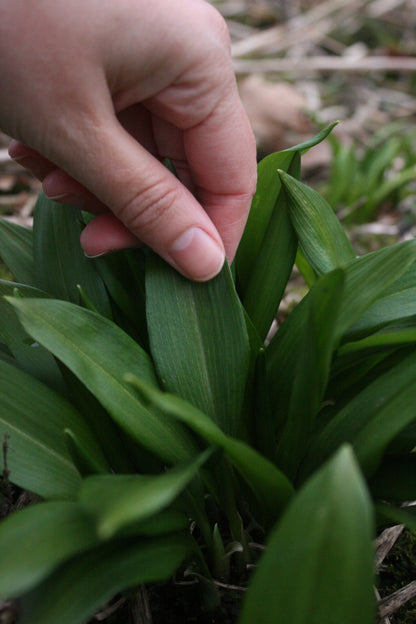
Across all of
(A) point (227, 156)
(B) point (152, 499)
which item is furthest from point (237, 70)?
(B) point (152, 499)

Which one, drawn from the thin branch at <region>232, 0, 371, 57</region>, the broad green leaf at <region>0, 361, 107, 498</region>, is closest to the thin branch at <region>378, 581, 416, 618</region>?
the broad green leaf at <region>0, 361, 107, 498</region>

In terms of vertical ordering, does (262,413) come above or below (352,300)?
below

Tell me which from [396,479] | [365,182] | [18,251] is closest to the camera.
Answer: [396,479]

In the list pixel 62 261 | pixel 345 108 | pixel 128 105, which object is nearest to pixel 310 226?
pixel 128 105

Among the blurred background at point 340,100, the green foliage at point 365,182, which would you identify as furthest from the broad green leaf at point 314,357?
the green foliage at point 365,182

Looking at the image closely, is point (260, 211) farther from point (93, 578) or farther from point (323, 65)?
point (323, 65)

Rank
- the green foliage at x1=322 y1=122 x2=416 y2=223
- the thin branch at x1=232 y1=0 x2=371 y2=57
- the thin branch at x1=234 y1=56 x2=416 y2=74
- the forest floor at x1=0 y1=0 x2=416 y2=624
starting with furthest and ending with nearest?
the thin branch at x1=232 y1=0 x2=371 y2=57
the thin branch at x1=234 y1=56 x2=416 y2=74
the green foliage at x1=322 y1=122 x2=416 y2=223
the forest floor at x1=0 y1=0 x2=416 y2=624

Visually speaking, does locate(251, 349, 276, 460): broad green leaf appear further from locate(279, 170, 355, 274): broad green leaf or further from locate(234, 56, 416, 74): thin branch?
locate(234, 56, 416, 74): thin branch
